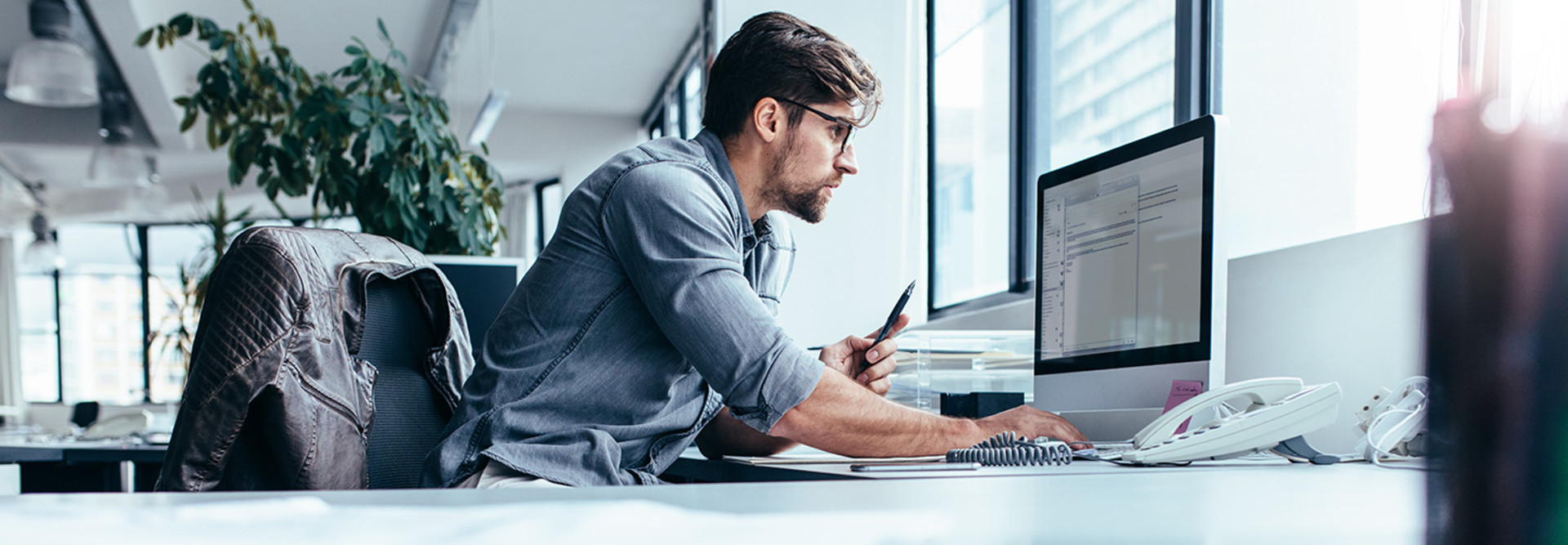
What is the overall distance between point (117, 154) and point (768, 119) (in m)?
5.81

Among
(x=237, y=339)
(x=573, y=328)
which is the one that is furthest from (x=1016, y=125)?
(x=237, y=339)

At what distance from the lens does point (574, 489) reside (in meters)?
0.36

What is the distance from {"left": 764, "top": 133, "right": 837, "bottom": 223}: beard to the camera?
1776 millimetres

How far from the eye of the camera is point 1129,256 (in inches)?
61.3

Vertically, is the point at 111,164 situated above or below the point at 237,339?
above

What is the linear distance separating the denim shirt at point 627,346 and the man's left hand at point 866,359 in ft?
0.89

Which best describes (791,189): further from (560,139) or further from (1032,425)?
(560,139)

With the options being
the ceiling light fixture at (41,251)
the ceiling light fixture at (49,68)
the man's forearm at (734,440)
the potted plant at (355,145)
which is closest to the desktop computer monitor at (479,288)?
the potted plant at (355,145)

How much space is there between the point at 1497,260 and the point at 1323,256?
1.57 meters

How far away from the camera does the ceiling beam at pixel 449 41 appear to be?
6.17m

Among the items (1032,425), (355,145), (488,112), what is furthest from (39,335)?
(1032,425)

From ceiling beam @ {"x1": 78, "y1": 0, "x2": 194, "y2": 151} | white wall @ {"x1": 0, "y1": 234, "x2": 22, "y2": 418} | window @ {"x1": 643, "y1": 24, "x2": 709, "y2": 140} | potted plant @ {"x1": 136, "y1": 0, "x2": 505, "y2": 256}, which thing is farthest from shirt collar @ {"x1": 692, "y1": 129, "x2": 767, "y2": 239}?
white wall @ {"x1": 0, "y1": 234, "x2": 22, "y2": 418}

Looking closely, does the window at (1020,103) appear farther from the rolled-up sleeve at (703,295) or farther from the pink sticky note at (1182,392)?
the rolled-up sleeve at (703,295)

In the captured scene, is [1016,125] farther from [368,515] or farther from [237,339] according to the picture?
[368,515]
